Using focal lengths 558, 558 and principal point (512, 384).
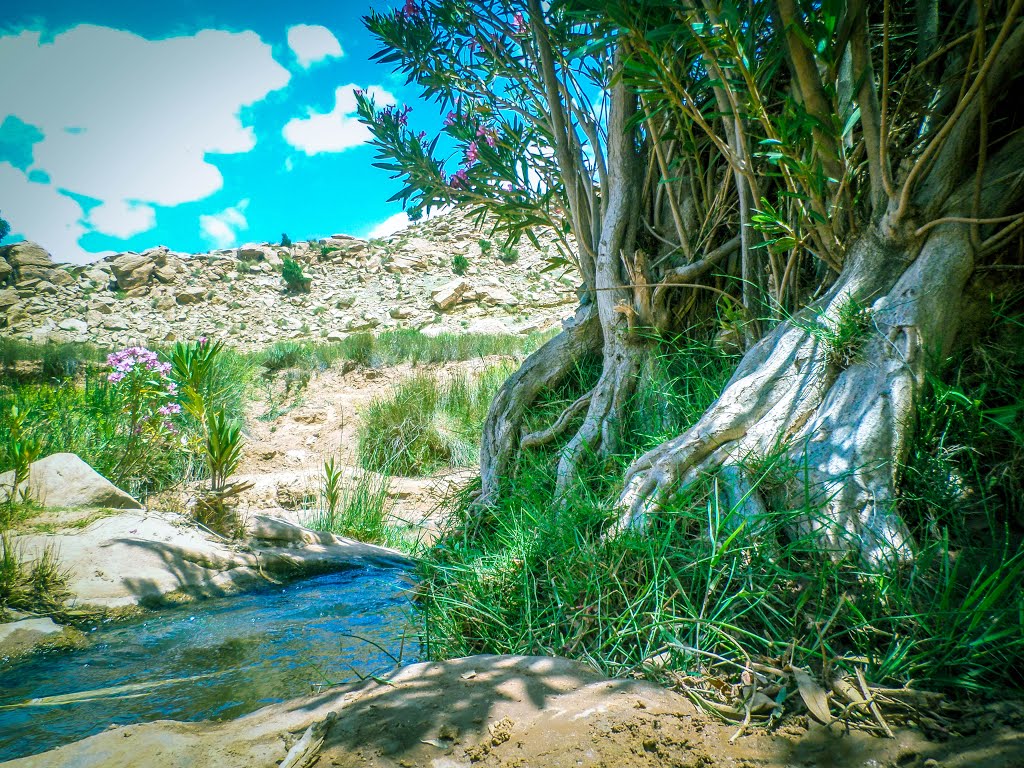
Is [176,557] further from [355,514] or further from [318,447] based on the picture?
[318,447]

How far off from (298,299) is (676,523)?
25056mm

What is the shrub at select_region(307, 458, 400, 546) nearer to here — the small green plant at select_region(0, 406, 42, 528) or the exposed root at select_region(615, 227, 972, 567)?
the small green plant at select_region(0, 406, 42, 528)

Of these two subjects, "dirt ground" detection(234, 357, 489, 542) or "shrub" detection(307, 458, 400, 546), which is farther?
"dirt ground" detection(234, 357, 489, 542)

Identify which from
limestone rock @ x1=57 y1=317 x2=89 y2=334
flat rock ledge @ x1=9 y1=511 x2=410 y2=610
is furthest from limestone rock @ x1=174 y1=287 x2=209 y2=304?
flat rock ledge @ x1=9 y1=511 x2=410 y2=610

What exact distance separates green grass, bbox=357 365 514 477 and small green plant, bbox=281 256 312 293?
62.6 feet

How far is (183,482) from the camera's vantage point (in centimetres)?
596

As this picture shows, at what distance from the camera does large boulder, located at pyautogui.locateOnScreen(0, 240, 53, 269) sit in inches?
909

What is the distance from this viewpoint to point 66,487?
4.18m

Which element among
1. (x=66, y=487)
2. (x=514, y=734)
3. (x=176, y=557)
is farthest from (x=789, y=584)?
(x=66, y=487)

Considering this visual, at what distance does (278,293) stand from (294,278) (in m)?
0.99

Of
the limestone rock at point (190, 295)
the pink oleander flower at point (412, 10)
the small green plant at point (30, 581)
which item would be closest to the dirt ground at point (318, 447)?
the small green plant at point (30, 581)

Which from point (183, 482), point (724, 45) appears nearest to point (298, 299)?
point (183, 482)

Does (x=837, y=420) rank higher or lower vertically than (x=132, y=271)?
lower

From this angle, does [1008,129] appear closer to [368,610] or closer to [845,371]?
[845,371]
